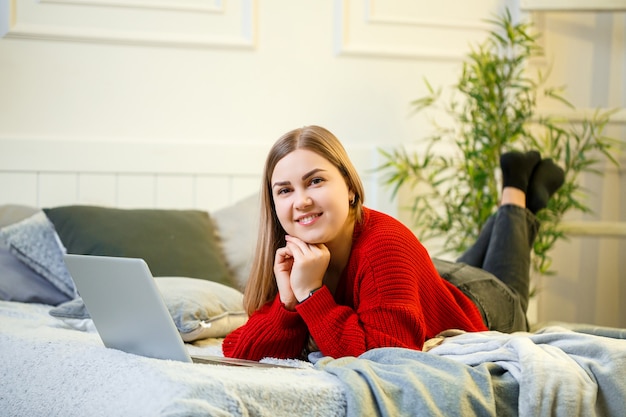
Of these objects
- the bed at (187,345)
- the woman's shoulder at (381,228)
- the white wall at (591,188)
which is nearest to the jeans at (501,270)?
the bed at (187,345)

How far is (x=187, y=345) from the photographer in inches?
78.1

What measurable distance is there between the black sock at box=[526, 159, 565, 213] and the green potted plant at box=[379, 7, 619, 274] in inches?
18.2

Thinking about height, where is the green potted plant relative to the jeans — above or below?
above

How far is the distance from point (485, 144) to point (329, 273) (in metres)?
1.61

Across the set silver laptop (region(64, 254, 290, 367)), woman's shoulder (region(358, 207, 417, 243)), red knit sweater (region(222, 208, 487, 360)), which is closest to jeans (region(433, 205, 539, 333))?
red knit sweater (region(222, 208, 487, 360))

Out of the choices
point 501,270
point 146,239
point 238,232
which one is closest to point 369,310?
point 501,270

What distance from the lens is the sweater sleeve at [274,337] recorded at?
1681 mm

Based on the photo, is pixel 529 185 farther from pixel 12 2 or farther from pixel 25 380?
pixel 12 2

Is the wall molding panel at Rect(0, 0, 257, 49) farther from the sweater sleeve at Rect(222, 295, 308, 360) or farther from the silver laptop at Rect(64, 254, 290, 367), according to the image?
the silver laptop at Rect(64, 254, 290, 367)

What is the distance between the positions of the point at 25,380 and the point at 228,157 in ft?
5.79

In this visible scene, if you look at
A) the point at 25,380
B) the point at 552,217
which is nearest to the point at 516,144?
the point at 552,217

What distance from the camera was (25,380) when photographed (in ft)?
4.83

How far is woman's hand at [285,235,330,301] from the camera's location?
158 centimetres

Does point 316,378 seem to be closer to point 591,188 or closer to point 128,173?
point 128,173
